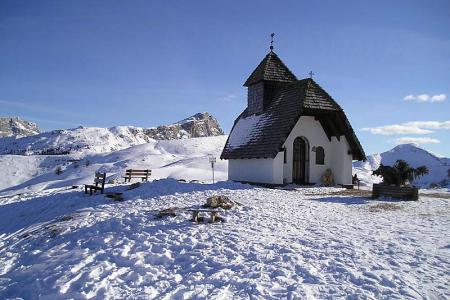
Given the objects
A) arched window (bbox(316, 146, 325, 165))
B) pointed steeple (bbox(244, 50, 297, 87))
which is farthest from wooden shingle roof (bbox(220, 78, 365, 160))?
pointed steeple (bbox(244, 50, 297, 87))

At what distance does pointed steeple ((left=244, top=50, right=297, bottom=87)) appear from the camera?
25391 mm

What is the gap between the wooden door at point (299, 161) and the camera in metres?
23.0

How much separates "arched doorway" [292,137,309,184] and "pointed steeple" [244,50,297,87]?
5133mm

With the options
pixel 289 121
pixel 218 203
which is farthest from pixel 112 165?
pixel 218 203

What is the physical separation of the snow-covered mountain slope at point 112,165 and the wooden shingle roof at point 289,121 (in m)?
11.0

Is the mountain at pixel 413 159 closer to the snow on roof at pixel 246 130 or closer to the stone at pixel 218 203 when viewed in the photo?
the snow on roof at pixel 246 130

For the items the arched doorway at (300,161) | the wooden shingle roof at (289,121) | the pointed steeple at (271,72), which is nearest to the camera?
the wooden shingle roof at (289,121)

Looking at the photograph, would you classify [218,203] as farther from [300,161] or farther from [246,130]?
[246,130]

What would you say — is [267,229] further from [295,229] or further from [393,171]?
[393,171]

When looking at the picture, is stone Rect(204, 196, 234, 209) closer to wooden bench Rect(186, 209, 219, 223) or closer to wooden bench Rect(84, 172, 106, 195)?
wooden bench Rect(186, 209, 219, 223)

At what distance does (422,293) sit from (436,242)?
10.5 feet

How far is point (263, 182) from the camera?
2152 cm

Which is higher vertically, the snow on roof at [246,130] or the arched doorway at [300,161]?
the snow on roof at [246,130]

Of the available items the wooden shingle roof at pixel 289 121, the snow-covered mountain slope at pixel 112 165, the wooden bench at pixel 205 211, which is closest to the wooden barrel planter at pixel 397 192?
the wooden shingle roof at pixel 289 121
